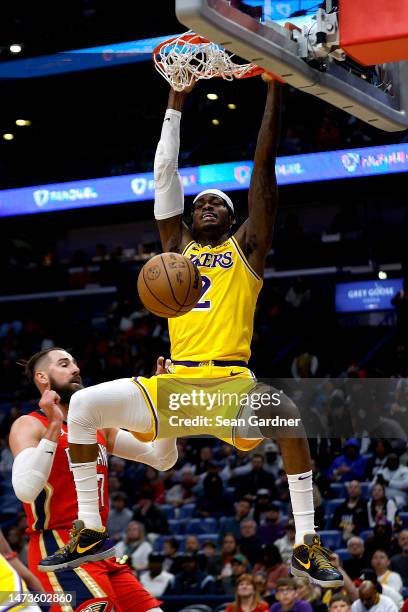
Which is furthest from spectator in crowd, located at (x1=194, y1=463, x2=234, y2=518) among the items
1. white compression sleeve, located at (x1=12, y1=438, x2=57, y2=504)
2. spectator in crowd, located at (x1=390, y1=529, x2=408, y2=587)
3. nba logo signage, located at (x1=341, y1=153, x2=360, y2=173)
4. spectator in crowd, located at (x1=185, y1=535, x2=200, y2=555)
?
white compression sleeve, located at (x1=12, y1=438, x2=57, y2=504)

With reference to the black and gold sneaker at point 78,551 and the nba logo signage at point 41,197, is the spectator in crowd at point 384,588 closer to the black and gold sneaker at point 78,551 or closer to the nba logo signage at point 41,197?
the black and gold sneaker at point 78,551

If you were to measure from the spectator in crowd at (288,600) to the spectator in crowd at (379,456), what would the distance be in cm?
315

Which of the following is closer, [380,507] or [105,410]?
[105,410]

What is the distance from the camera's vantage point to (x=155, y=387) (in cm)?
577

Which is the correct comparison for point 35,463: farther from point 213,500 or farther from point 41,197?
point 41,197

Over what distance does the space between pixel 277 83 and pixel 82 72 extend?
32.4 ft

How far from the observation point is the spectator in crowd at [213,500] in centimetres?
1280

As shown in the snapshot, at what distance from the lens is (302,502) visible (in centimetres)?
571

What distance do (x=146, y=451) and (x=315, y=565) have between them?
1654 millimetres

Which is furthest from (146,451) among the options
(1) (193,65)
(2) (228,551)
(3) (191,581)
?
(2) (228,551)

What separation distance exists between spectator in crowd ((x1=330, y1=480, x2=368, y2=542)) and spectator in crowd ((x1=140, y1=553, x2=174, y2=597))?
1.82 meters

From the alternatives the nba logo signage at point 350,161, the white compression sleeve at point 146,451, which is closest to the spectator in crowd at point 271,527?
the nba logo signage at point 350,161

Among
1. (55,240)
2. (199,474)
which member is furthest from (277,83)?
(55,240)

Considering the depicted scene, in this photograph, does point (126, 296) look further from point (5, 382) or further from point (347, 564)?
point (347, 564)
